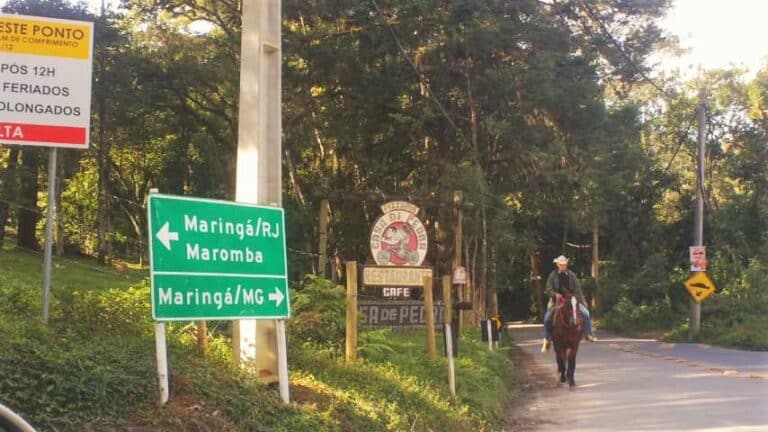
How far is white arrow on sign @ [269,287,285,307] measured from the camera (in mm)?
7109

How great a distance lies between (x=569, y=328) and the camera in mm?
13852

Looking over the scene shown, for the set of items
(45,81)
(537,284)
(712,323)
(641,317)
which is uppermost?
(45,81)

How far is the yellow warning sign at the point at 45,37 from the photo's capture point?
22.0 feet

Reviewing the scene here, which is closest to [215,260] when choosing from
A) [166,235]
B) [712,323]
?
[166,235]

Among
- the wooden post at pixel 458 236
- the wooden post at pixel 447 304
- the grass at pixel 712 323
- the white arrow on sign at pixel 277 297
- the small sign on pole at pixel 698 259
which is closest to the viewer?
the white arrow on sign at pixel 277 297

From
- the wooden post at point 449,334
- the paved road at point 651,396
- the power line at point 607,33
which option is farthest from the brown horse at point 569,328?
the power line at point 607,33

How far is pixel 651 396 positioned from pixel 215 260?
8.47 m

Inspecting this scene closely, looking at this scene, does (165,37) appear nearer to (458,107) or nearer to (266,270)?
(458,107)

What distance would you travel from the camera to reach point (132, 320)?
804 cm

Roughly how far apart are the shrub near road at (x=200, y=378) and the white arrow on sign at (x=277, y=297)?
0.77m

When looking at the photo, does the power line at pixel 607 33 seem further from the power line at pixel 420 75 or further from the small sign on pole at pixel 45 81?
the small sign on pole at pixel 45 81

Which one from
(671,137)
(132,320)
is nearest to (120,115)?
(132,320)

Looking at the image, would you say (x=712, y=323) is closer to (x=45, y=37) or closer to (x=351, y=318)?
(x=351, y=318)

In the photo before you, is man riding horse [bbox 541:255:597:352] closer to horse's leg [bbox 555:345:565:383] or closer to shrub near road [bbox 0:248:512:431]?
horse's leg [bbox 555:345:565:383]
